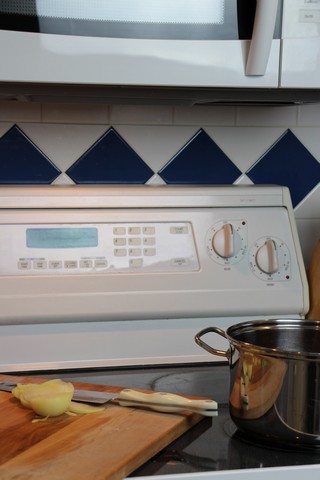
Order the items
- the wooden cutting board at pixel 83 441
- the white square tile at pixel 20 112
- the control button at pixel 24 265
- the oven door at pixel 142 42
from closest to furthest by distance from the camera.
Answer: the wooden cutting board at pixel 83 441
the oven door at pixel 142 42
the control button at pixel 24 265
the white square tile at pixel 20 112

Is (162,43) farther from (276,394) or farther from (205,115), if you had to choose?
(276,394)

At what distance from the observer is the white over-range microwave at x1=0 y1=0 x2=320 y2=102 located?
1203mm

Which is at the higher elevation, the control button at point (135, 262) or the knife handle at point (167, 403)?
the control button at point (135, 262)

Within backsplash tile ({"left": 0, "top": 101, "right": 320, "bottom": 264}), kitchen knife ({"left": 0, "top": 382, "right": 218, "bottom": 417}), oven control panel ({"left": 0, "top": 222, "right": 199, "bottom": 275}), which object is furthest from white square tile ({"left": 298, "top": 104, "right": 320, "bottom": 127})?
kitchen knife ({"left": 0, "top": 382, "right": 218, "bottom": 417})

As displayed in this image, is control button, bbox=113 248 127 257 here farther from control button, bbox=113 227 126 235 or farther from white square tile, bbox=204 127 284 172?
white square tile, bbox=204 127 284 172

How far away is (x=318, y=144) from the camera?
1648 mm

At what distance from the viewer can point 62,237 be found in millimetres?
1386

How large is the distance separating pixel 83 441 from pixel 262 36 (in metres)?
0.64

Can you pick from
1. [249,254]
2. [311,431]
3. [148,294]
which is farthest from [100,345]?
[311,431]

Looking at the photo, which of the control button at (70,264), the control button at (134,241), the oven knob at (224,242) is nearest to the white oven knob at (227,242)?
the oven knob at (224,242)

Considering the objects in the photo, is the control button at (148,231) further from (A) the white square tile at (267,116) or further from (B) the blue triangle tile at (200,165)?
(A) the white square tile at (267,116)

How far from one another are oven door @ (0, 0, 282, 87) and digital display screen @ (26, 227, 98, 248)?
0.27 meters

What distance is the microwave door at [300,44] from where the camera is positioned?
4.15 ft

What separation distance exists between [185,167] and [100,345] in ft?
1.30
